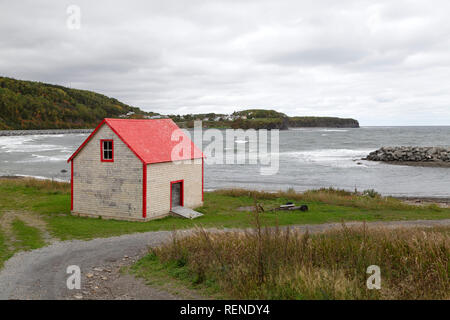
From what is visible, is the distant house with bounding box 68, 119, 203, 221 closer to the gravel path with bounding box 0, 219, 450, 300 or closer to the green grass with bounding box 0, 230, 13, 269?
the gravel path with bounding box 0, 219, 450, 300

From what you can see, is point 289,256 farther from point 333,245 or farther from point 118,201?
point 118,201

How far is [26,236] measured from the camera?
17.2m

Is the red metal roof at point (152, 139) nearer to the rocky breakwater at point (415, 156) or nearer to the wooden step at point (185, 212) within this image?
the wooden step at point (185, 212)

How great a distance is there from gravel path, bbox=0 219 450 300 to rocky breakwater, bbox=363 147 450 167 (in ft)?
189

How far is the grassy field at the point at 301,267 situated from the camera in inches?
347

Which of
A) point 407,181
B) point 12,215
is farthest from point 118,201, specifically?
point 407,181

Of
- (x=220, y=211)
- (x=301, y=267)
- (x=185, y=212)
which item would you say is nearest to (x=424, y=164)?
(x=220, y=211)

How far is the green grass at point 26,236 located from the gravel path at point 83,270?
77cm

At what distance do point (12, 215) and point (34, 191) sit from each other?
1018cm

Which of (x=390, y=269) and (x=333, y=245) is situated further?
(x=333, y=245)

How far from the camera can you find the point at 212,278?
10359mm

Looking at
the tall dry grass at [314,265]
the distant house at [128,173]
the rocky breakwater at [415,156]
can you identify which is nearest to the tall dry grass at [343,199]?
the distant house at [128,173]

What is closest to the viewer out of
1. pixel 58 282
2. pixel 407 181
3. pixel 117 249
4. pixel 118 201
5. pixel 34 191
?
pixel 58 282

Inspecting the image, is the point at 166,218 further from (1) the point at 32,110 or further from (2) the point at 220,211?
(1) the point at 32,110
